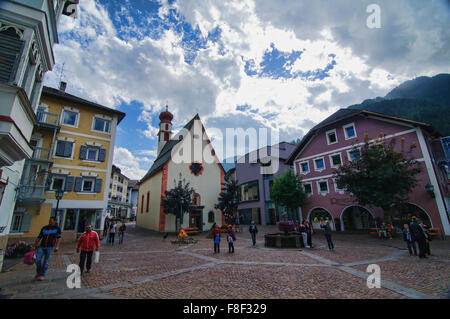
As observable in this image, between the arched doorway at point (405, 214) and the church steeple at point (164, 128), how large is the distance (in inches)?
1496

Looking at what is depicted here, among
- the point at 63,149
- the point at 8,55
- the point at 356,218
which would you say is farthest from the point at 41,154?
the point at 356,218

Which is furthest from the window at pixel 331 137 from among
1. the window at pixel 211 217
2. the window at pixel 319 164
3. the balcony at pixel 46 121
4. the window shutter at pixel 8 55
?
the balcony at pixel 46 121

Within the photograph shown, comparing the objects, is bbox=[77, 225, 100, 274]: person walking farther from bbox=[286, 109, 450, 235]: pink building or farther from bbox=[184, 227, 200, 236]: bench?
bbox=[286, 109, 450, 235]: pink building

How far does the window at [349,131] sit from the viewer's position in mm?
22605

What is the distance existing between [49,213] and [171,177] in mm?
13273

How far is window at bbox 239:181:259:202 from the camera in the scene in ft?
132

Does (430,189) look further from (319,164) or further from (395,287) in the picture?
(395,287)

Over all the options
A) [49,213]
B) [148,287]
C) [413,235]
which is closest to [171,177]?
[49,213]

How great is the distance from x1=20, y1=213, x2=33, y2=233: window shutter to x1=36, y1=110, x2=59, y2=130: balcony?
7.02 metres

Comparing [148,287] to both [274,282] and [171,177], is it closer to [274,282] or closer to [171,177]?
[274,282]

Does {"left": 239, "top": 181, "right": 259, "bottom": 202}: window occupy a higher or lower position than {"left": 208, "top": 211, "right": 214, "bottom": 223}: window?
higher

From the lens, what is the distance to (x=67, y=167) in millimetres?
17953

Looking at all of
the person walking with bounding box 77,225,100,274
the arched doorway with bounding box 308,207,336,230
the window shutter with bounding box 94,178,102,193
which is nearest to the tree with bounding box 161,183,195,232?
the window shutter with bounding box 94,178,102,193
